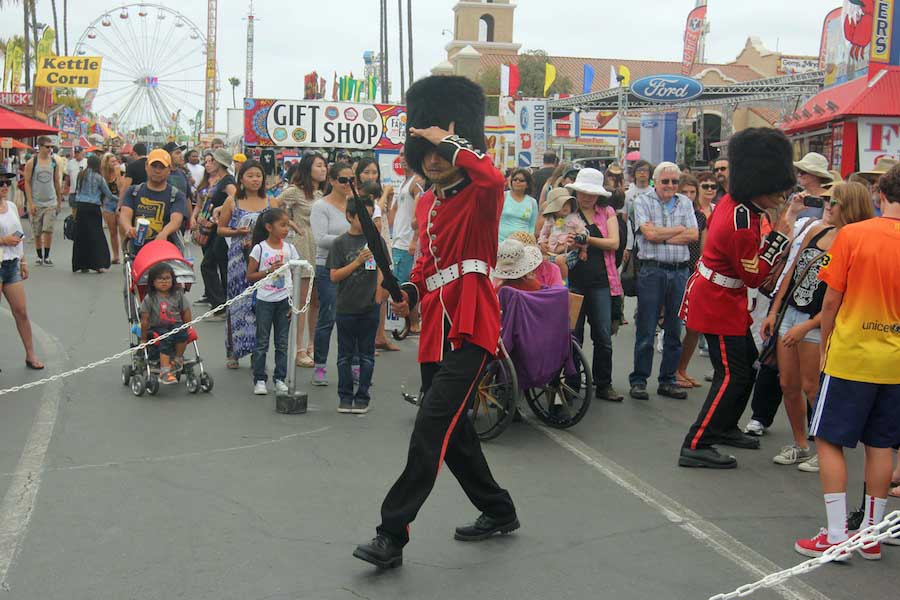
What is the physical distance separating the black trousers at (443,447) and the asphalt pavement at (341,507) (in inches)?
10.3

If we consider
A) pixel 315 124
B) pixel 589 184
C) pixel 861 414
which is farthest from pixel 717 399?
pixel 315 124

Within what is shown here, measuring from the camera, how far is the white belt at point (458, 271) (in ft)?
16.0

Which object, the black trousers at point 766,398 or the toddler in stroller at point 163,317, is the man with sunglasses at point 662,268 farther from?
the toddler in stroller at point 163,317

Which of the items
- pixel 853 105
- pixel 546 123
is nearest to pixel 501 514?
pixel 853 105

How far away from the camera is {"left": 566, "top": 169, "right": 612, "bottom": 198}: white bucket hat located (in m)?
8.49

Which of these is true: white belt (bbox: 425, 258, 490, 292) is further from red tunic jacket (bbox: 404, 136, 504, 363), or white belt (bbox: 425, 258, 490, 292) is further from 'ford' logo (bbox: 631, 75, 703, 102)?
'ford' logo (bbox: 631, 75, 703, 102)

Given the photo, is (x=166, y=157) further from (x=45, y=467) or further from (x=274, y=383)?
(x=45, y=467)

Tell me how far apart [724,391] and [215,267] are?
7107mm

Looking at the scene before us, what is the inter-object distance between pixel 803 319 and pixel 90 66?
107ft

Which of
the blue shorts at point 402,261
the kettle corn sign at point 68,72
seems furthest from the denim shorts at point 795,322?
the kettle corn sign at point 68,72

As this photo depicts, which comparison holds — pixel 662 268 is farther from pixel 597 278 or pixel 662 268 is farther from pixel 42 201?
pixel 42 201

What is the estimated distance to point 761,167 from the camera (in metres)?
6.50

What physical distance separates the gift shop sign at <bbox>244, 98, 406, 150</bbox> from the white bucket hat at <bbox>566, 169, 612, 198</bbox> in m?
7.76

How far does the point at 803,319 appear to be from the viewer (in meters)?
6.35
